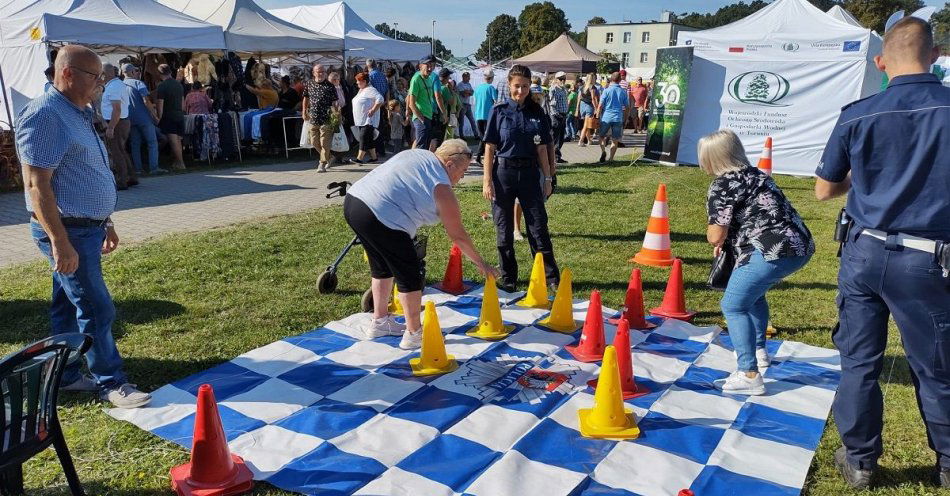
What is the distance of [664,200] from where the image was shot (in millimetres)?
7199

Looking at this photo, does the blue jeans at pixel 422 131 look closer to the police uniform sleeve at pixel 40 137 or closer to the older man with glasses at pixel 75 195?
the older man with glasses at pixel 75 195

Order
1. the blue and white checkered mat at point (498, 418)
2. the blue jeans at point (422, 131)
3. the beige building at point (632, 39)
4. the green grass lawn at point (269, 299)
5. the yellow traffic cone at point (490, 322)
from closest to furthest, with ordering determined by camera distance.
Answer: the blue and white checkered mat at point (498, 418) → the green grass lawn at point (269, 299) → the yellow traffic cone at point (490, 322) → the blue jeans at point (422, 131) → the beige building at point (632, 39)

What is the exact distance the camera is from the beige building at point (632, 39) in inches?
3647

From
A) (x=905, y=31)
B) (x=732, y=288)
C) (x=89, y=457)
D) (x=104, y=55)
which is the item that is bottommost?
(x=89, y=457)

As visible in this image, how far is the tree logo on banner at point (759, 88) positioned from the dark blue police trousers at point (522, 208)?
10.1 metres

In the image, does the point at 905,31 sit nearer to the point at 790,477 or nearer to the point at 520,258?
the point at 790,477

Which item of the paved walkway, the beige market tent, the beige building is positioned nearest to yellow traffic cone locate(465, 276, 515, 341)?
the paved walkway

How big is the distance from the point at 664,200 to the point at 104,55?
16.9 meters

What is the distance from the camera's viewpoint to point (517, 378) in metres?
4.37

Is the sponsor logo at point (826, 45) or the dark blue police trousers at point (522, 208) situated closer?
the dark blue police trousers at point (522, 208)

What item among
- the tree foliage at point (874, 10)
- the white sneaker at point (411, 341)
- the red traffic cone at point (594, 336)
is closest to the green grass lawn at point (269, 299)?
the white sneaker at point (411, 341)

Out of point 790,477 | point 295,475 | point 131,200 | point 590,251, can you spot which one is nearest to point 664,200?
point 590,251

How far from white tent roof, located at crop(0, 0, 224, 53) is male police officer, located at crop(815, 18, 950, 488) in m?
12.6

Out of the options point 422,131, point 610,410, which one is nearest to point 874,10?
point 422,131
